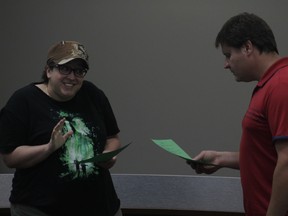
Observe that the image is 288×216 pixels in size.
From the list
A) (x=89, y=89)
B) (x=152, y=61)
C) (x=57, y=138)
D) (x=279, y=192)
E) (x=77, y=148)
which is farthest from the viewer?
(x=152, y=61)

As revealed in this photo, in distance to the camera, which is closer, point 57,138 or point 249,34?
point 249,34

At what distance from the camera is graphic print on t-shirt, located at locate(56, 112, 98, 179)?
155 cm

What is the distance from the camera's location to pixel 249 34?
1277 millimetres

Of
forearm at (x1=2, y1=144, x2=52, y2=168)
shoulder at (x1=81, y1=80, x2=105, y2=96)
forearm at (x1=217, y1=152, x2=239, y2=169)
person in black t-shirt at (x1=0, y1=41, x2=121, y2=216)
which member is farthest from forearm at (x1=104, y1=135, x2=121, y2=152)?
forearm at (x1=217, y1=152, x2=239, y2=169)

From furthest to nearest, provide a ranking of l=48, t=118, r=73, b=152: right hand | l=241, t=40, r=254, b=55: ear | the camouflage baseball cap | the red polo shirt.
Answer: the camouflage baseball cap < l=48, t=118, r=73, b=152: right hand < l=241, t=40, r=254, b=55: ear < the red polo shirt

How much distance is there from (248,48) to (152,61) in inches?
50.6

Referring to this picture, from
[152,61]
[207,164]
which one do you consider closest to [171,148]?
[207,164]

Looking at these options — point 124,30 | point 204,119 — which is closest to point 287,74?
Answer: point 204,119

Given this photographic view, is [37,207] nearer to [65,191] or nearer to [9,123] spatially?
A: [65,191]

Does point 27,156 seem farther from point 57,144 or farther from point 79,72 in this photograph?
point 79,72

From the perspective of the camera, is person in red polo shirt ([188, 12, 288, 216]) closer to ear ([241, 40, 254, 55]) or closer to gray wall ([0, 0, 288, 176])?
ear ([241, 40, 254, 55])

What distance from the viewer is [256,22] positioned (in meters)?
1.30

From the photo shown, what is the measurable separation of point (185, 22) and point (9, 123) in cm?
143

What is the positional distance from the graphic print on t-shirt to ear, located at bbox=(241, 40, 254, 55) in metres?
0.72
